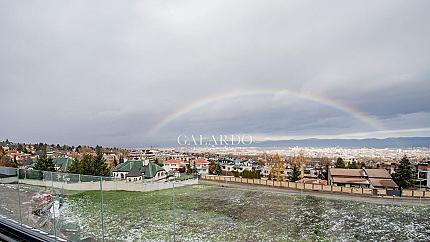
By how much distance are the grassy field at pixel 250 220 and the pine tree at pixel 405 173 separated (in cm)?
816

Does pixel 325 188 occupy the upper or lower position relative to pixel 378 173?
lower

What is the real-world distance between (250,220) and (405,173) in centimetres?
1773

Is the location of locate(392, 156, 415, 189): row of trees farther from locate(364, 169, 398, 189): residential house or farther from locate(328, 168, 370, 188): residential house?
locate(328, 168, 370, 188): residential house

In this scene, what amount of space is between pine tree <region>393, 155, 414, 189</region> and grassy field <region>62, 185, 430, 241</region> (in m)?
8.16

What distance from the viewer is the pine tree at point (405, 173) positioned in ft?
71.5

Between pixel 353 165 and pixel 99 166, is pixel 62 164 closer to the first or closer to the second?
pixel 99 166

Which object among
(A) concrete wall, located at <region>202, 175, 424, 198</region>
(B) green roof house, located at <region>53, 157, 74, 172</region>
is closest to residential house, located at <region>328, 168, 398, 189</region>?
(A) concrete wall, located at <region>202, 175, 424, 198</region>

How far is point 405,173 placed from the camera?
21891 mm

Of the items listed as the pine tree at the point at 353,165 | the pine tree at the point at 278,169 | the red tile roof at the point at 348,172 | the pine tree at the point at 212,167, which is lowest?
the pine tree at the point at 212,167

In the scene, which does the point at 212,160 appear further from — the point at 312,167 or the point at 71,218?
the point at 71,218

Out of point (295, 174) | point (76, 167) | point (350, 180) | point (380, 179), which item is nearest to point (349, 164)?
point (350, 180)

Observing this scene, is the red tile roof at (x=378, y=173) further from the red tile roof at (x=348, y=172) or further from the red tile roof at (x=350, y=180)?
the red tile roof at (x=350, y=180)

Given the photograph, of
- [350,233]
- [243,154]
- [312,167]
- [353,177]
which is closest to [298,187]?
[353,177]

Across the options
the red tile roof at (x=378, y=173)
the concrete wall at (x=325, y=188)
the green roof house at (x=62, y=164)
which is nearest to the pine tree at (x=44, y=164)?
the green roof house at (x=62, y=164)
